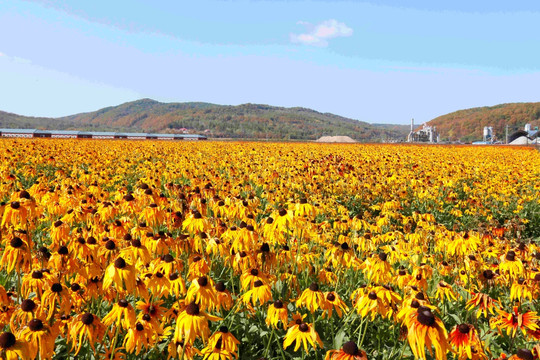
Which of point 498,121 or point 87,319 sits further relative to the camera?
point 498,121

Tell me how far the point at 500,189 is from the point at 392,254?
892cm

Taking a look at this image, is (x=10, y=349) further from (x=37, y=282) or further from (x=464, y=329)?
(x=464, y=329)

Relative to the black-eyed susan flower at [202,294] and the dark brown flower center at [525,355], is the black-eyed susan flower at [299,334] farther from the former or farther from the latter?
the dark brown flower center at [525,355]

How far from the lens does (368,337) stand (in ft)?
12.9

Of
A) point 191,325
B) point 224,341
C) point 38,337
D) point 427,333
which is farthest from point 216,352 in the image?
point 427,333

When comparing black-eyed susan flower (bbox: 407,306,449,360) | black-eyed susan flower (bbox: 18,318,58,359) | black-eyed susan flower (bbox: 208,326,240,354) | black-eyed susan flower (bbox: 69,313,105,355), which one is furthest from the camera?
black-eyed susan flower (bbox: 208,326,240,354)

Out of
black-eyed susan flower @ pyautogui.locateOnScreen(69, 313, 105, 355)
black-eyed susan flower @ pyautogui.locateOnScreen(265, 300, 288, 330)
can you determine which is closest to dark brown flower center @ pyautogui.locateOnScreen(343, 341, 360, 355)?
black-eyed susan flower @ pyautogui.locateOnScreen(265, 300, 288, 330)

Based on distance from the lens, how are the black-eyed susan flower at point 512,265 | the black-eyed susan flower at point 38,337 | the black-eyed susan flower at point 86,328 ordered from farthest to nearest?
the black-eyed susan flower at point 512,265 < the black-eyed susan flower at point 86,328 < the black-eyed susan flower at point 38,337

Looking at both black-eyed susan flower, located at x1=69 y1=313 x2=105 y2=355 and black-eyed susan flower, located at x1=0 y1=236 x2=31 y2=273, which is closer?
black-eyed susan flower, located at x1=69 y1=313 x2=105 y2=355

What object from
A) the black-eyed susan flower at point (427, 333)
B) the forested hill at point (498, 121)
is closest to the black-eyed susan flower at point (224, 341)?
the black-eyed susan flower at point (427, 333)

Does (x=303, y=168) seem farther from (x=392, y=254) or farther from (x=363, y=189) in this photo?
(x=392, y=254)

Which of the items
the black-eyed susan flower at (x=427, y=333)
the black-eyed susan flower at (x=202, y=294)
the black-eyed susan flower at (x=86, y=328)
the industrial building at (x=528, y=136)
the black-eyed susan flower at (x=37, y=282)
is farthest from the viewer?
the industrial building at (x=528, y=136)

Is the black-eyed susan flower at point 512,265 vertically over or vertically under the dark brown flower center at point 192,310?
under

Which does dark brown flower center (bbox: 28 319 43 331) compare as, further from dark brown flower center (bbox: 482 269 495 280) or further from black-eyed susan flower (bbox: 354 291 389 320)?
dark brown flower center (bbox: 482 269 495 280)
